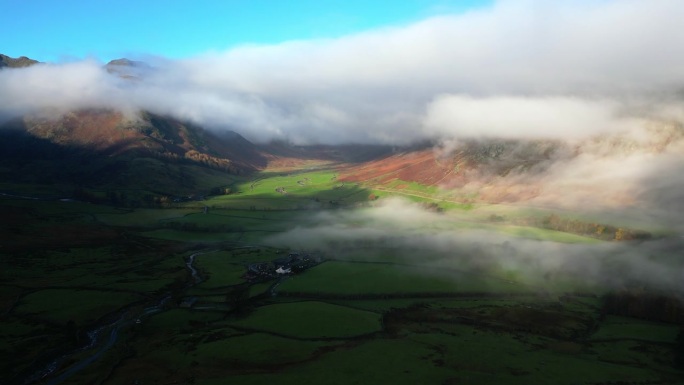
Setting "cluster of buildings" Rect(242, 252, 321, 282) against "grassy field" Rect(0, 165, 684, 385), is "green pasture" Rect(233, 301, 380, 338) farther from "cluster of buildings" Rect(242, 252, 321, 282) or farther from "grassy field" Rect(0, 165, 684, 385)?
"cluster of buildings" Rect(242, 252, 321, 282)

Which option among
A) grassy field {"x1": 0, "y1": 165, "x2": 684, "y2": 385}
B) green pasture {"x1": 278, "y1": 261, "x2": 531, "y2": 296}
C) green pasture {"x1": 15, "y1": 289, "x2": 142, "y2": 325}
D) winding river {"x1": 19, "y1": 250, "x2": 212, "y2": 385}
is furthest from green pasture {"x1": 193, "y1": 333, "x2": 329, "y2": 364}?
green pasture {"x1": 15, "y1": 289, "x2": 142, "y2": 325}

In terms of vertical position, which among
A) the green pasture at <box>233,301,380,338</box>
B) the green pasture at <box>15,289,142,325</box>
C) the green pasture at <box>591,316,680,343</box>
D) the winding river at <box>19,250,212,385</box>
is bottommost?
the winding river at <box>19,250,212,385</box>

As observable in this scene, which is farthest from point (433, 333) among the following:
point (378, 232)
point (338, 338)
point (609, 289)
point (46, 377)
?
point (378, 232)

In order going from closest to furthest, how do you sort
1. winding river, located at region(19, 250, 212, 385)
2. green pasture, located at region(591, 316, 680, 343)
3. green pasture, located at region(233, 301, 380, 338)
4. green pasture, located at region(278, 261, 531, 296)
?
1. winding river, located at region(19, 250, 212, 385)
2. green pasture, located at region(233, 301, 380, 338)
3. green pasture, located at region(591, 316, 680, 343)
4. green pasture, located at region(278, 261, 531, 296)

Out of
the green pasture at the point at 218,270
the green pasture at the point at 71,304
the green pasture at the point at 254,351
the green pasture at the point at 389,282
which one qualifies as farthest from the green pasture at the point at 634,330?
the green pasture at the point at 71,304

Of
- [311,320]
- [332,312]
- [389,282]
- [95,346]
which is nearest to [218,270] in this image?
[332,312]

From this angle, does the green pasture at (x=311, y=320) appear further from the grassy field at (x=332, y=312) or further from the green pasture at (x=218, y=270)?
the green pasture at (x=218, y=270)

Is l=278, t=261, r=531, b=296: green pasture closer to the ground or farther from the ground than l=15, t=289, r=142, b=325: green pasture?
farther from the ground

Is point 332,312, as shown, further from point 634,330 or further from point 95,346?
point 634,330

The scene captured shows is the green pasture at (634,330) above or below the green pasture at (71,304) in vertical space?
above
